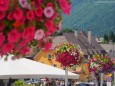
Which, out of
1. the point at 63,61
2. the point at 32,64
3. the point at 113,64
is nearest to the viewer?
the point at 32,64

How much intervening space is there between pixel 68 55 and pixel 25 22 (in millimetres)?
16956

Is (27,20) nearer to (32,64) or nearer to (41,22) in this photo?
(41,22)

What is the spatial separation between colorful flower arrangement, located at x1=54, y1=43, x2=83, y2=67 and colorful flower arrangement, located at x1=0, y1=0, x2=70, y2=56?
1654 centimetres

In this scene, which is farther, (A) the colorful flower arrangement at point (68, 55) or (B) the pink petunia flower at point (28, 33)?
(A) the colorful flower arrangement at point (68, 55)

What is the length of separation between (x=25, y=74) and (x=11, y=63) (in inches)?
20.9

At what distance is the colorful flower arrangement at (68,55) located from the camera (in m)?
21.1

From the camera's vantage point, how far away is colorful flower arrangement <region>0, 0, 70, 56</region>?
422cm

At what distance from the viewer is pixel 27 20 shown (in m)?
4.33

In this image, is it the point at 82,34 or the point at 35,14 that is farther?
the point at 82,34

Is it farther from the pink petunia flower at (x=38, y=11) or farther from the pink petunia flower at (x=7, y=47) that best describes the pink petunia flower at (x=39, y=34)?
the pink petunia flower at (x=7, y=47)

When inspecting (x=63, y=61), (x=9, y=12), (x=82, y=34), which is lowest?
(x=9, y=12)

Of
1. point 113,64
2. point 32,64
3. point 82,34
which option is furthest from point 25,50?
point 82,34

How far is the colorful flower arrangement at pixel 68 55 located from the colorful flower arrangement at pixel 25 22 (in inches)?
651

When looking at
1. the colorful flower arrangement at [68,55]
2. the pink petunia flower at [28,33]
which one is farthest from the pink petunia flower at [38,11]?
the colorful flower arrangement at [68,55]
